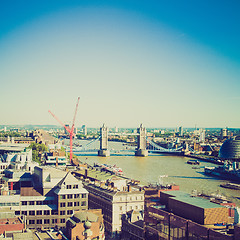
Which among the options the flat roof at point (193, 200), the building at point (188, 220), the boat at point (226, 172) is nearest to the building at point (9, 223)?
the building at point (188, 220)

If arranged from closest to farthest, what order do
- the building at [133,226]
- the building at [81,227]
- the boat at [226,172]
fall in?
the building at [81,227] → the building at [133,226] → the boat at [226,172]

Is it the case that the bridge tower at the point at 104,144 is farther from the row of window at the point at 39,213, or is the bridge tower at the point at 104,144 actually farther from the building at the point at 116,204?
the row of window at the point at 39,213

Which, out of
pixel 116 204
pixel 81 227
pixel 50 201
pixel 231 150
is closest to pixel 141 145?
pixel 231 150

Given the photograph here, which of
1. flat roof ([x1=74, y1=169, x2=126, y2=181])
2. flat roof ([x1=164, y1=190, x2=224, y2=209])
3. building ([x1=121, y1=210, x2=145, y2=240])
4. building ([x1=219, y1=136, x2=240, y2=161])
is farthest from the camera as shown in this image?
building ([x1=219, y1=136, x2=240, y2=161])

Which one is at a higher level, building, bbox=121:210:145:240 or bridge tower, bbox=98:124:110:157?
bridge tower, bbox=98:124:110:157

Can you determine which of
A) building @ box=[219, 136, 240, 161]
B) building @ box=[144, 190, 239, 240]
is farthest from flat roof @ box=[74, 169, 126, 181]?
building @ box=[219, 136, 240, 161]

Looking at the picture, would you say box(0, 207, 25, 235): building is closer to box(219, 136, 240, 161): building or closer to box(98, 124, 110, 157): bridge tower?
box(98, 124, 110, 157): bridge tower

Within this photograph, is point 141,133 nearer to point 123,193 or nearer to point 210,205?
point 123,193

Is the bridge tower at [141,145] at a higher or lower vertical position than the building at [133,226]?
higher
